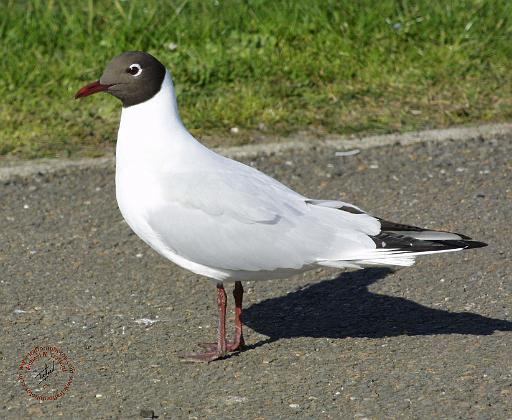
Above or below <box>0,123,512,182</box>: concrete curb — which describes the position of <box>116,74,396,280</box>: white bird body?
above

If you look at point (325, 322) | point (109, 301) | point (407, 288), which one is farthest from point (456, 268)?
point (109, 301)

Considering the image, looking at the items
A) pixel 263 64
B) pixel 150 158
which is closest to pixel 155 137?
pixel 150 158

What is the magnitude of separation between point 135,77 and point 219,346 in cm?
130

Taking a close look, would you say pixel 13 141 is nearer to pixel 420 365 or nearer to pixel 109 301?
pixel 109 301

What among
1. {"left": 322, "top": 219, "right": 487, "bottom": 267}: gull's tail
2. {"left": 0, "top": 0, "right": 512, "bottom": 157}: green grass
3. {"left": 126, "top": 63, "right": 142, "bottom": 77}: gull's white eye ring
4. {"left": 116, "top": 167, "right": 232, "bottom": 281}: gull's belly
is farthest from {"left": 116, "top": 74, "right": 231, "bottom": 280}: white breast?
{"left": 0, "top": 0, "right": 512, "bottom": 157}: green grass

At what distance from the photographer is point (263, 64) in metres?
8.52

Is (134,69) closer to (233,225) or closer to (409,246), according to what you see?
(233,225)

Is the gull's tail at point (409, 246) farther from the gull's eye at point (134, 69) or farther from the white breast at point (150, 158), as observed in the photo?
the gull's eye at point (134, 69)

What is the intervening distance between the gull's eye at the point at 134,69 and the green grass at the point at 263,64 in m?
2.24

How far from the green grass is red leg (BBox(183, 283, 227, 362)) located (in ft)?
8.27

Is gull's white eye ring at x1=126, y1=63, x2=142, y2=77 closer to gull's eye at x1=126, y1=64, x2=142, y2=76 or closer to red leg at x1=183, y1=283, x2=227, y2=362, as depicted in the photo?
gull's eye at x1=126, y1=64, x2=142, y2=76

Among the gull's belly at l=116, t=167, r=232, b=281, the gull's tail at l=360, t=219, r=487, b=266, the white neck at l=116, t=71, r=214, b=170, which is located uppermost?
the gull's tail at l=360, t=219, r=487, b=266

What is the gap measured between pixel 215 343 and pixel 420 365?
37.9 inches

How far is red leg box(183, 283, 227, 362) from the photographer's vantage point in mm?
5219
